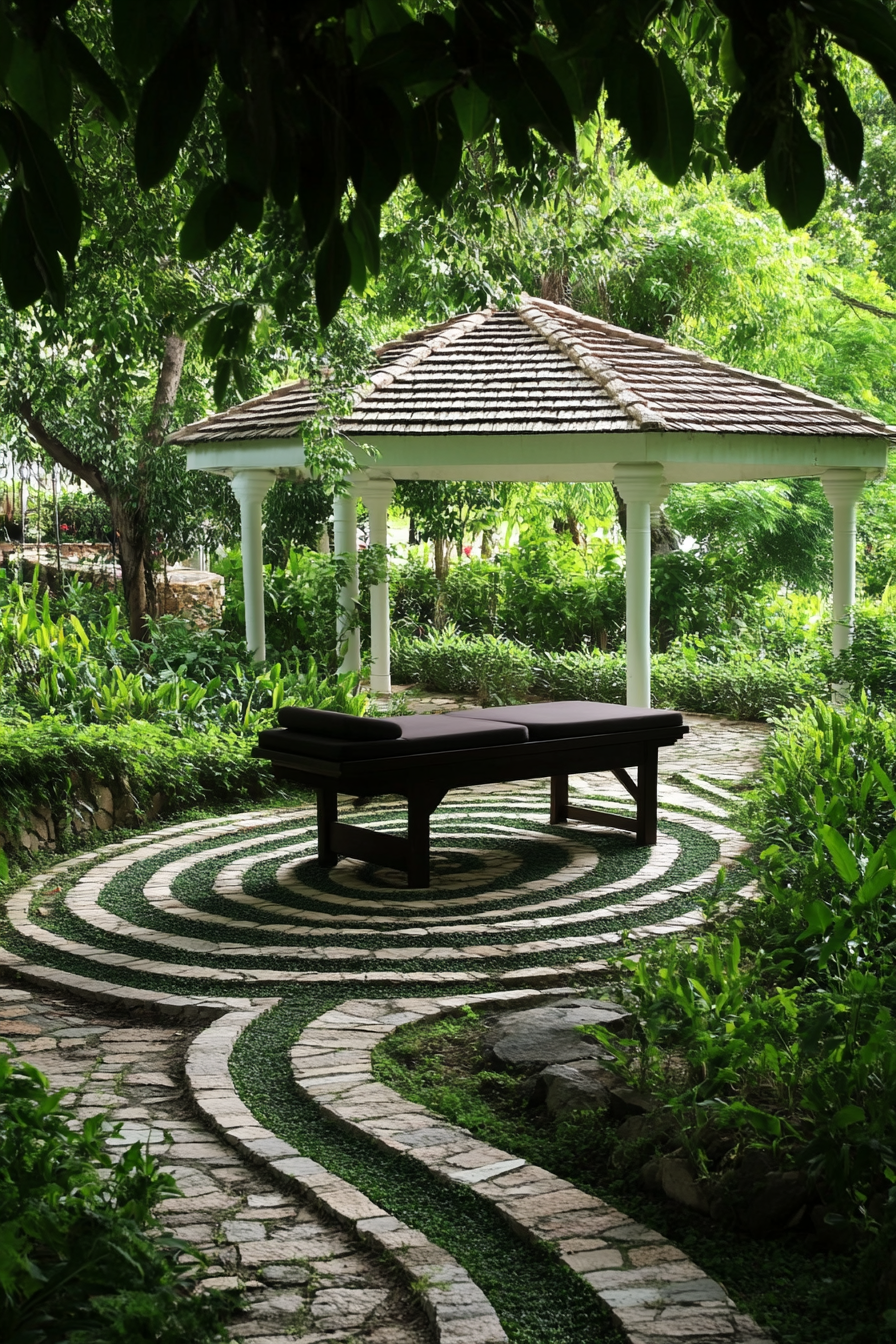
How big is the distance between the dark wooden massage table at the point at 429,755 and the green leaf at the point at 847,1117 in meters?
4.13

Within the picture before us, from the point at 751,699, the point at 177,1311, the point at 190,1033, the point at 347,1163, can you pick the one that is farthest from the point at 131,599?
the point at 177,1311

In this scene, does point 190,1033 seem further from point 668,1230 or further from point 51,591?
point 51,591

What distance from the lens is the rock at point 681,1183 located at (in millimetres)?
3648

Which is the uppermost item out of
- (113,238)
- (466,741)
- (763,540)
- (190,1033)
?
(113,238)

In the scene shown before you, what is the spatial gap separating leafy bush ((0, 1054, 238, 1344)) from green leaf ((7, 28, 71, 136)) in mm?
2120

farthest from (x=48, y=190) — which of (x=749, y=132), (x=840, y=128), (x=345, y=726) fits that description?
(x=345, y=726)

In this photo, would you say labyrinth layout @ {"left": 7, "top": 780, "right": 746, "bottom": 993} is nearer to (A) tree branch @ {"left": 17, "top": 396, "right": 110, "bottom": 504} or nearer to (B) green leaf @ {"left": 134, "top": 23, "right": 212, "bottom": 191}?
(B) green leaf @ {"left": 134, "top": 23, "right": 212, "bottom": 191}

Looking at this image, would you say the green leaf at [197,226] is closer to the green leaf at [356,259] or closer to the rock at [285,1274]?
the green leaf at [356,259]

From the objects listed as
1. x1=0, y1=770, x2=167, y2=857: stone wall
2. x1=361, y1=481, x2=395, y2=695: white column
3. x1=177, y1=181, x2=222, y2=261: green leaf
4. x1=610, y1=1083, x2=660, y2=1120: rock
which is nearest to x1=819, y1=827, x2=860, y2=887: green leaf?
x1=610, y1=1083, x2=660, y2=1120: rock

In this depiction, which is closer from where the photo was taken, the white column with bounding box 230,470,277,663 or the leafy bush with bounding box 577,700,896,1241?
the leafy bush with bounding box 577,700,896,1241

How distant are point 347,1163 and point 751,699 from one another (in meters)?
11.3

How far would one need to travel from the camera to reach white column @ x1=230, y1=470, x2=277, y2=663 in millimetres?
12867

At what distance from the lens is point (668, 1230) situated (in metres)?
3.57

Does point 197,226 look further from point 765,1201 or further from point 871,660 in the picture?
point 871,660
